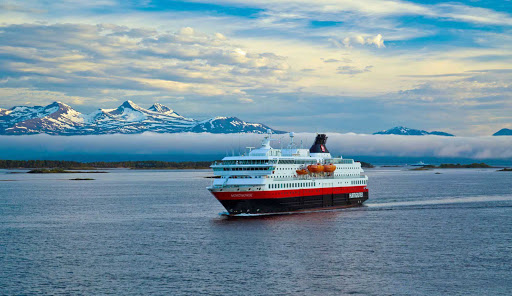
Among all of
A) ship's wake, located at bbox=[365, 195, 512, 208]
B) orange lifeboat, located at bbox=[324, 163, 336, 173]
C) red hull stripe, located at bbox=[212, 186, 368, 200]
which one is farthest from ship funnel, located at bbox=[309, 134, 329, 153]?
ship's wake, located at bbox=[365, 195, 512, 208]

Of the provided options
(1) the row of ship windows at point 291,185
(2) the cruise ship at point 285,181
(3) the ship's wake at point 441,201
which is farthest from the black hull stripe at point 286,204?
(3) the ship's wake at point 441,201

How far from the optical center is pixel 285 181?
76875mm

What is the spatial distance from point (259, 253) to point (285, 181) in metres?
25.7

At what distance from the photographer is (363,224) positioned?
233 ft

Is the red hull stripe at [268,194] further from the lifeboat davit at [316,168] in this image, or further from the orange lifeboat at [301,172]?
the lifeboat davit at [316,168]

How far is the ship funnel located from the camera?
93.3 meters

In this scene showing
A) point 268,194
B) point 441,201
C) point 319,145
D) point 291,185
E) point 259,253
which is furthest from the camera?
point 441,201

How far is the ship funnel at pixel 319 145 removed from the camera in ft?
306

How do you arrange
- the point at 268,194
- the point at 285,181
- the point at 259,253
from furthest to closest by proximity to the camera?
1. the point at 285,181
2. the point at 268,194
3. the point at 259,253

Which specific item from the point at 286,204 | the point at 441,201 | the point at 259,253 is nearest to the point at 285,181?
the point at 286,204

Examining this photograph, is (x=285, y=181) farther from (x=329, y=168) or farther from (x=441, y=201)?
(x=441, y=201)

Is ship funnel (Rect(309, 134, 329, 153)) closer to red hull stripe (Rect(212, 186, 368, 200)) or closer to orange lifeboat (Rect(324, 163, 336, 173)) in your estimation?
orange lifeboat (Rect(324, 163, 336, 173))

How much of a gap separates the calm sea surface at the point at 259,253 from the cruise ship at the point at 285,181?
7.88ft

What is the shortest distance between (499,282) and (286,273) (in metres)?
15.5
